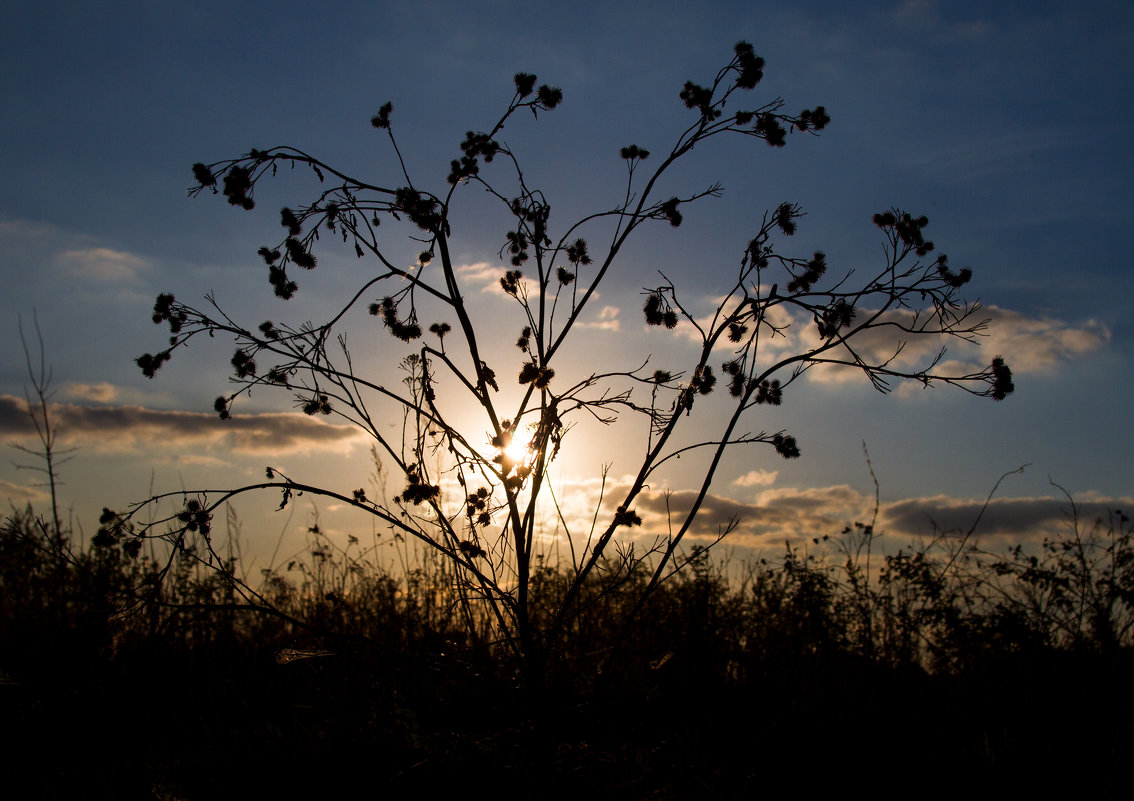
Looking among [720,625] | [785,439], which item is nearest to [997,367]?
[785,439]

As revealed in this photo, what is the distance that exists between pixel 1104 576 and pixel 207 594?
284 inches

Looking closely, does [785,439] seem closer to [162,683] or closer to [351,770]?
[351,770]

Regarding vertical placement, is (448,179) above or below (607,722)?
above

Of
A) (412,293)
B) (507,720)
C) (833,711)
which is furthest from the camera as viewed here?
(833,711)

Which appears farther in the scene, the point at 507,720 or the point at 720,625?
the point at 720,625

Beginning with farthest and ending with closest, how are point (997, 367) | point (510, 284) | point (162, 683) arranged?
point (162, 683), point (510, 284), point (997, 367)

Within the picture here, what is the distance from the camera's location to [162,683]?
5.48m

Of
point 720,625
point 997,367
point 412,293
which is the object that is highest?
point 412,293

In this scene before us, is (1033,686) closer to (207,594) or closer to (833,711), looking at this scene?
(833,711)

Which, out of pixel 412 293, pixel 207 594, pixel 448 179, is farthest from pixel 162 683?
pixel 448 179

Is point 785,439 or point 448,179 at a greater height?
point 448,179

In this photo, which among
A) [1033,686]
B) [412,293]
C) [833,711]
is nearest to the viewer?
[412,293]

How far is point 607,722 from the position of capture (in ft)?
12.7

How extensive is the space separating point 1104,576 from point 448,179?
523cm
